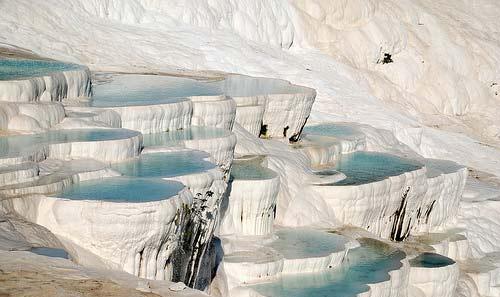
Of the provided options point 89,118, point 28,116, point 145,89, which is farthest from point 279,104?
point 28,116

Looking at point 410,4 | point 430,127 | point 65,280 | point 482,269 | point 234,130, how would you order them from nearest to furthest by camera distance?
point 65,280
point 234,130
point 482,269
point 430,127
point 410,4

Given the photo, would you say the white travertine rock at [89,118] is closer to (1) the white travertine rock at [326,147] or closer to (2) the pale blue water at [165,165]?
(2) the pale blue water at [165,165]

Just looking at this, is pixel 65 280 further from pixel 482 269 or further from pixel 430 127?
pixel 430 127

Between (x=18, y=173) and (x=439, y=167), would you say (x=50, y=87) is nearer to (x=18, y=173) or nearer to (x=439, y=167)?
(x=18, y=173)

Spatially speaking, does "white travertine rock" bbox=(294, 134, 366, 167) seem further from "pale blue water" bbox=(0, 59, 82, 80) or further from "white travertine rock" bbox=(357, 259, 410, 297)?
"pale blue water" bbox=(0, 59, 82, 80)

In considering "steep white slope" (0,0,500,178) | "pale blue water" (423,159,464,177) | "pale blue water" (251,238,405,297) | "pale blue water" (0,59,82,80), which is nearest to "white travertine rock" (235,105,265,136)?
"pale blue water" (0,59,82,80)

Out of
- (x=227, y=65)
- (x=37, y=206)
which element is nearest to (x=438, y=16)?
(x=227, y=65)

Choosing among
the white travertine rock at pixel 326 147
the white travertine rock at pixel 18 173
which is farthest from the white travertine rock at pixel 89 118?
the white travertine rock at pixel 326 147
